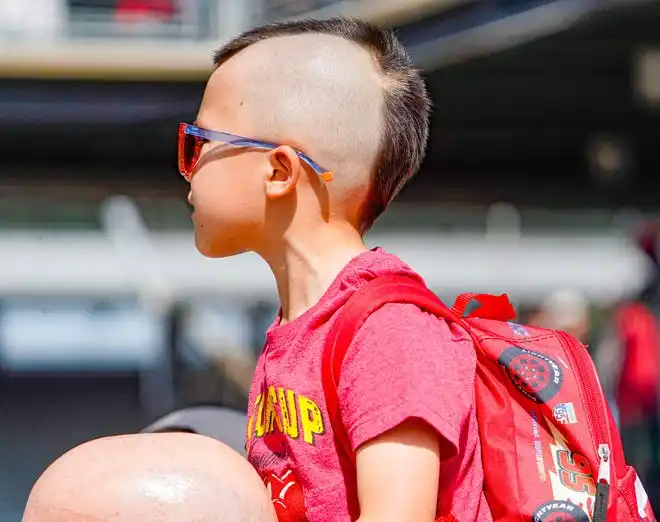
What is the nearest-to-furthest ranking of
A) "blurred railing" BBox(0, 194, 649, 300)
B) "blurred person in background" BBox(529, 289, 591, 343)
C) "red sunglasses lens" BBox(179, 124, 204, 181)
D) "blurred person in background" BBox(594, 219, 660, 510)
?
"red sunglasses lens" BBox(179, 124, 204, 181), "blurred person in background" BBox(529, 289, 591, 343), "blurred person in background" BBox(594, 219, 660, 510), "blurred railing" BBox(0, 194, 649, 300)

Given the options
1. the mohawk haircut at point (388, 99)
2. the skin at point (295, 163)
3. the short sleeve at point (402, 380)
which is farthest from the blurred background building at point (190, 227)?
the short sleeve at point (402, 380)

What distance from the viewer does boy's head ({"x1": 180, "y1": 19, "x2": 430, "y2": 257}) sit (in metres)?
1.96

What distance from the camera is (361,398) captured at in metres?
1.74

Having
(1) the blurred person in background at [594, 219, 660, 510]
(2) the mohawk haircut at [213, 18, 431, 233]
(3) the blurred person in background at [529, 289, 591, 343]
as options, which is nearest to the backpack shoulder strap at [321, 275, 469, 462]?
(2) the mohawk haircut at [213, 18, 431, 233]

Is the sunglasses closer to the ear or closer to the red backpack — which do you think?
the ear

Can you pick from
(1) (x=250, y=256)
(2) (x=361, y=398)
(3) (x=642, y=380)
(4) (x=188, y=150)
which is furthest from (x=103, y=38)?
(2) (x=361, y=398)

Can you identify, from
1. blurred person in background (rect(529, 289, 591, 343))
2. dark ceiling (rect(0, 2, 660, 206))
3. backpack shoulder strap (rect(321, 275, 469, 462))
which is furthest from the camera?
dark ceiling (rect(0, 2, 660, 206))

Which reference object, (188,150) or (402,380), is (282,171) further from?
(402,380)

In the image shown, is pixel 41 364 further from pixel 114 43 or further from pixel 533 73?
pixel 533 73

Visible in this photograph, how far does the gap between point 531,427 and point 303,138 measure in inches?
22.7

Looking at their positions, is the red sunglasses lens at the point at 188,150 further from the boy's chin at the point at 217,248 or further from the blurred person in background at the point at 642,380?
the blurred person in background at the point at 642,380

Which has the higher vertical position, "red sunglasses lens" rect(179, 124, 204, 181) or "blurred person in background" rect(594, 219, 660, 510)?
"red sunglasses lens" rect(179, 124, 204, 181)

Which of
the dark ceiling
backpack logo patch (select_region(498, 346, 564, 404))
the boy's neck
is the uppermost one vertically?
the boy's neck

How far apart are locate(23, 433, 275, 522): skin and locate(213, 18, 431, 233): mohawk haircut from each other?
52cm
